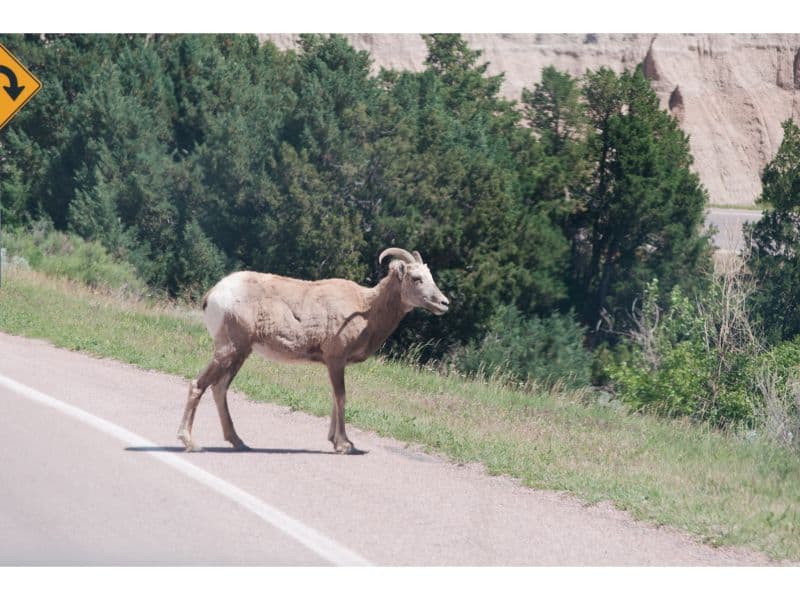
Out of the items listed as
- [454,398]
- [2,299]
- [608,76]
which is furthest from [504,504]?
[608,76]

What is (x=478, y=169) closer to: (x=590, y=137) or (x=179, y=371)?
(x=590, y=137)

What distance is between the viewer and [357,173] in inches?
1020

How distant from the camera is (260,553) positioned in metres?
7.91

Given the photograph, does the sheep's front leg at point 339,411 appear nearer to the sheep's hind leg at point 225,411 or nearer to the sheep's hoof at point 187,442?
the sheep's hind leg at point 225,411

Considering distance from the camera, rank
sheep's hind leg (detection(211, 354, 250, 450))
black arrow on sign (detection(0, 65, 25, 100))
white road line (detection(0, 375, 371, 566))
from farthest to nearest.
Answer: black arrow on sign (detection(0, 65, 25, 100)) → sheep's hind leg (detection(211, 354, 250, 450)) → white road line (detection(0, 375, 371, 566))

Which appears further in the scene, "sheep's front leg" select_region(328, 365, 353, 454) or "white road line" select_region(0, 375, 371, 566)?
"sheep's front leg" select_region(328, 365, 353, 454)

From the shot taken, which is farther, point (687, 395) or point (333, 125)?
point (333, 125)

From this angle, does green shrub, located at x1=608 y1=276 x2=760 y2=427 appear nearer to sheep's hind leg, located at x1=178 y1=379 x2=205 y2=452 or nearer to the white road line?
the white road line

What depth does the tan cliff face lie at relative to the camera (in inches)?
920

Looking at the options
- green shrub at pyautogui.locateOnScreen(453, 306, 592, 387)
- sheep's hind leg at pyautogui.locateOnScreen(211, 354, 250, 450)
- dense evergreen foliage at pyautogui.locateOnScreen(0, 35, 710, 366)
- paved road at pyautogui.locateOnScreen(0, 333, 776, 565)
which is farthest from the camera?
green shrub at pyautogui.locateOnScreen(453, 306, 592, 387)

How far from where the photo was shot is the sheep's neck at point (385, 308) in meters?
10.3

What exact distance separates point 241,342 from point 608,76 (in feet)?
91.8

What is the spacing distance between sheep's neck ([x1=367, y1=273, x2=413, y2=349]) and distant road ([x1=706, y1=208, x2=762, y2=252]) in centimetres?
1465

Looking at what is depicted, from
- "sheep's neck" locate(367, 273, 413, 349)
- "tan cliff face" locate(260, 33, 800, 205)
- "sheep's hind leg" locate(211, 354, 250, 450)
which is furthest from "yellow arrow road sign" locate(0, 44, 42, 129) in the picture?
"tan cliff face" locate(260, 33, 800, 205)
